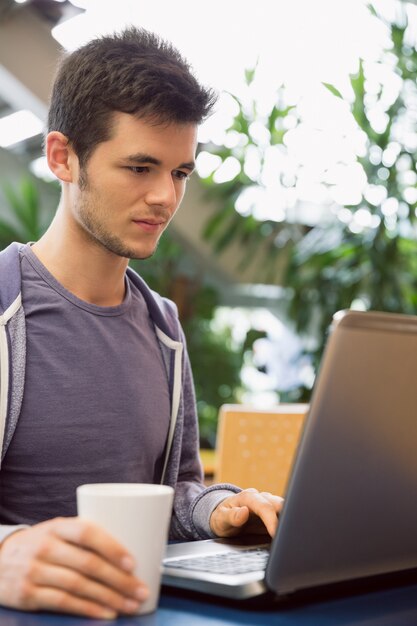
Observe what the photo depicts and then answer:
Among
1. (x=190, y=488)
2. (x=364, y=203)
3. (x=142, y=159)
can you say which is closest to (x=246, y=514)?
(x=190, y=488)

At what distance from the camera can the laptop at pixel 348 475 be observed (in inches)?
32.1

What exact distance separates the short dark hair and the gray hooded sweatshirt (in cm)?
23

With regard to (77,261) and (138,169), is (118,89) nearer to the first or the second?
(138,169)

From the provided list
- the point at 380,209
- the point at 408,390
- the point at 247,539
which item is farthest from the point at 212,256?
the point at 408,390

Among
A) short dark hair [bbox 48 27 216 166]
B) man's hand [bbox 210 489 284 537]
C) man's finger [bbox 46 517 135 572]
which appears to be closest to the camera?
man's finger [bbox 46 517 135 572]

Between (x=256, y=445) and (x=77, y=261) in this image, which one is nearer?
(x=77, y=261)

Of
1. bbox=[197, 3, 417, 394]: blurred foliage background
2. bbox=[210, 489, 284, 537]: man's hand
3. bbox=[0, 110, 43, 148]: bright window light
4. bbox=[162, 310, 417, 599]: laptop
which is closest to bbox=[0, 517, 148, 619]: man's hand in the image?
bbox=[162, 310, 417, 599]: laptop

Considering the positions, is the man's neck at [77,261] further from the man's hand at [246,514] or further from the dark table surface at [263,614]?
the dark table surface at [263,614]

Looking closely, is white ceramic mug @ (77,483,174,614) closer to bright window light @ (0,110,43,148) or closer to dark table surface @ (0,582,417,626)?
dark table surface @ (0,582,417,626)

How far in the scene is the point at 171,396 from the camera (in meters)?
1.56

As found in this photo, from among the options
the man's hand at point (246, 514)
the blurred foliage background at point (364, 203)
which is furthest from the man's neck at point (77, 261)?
the blurred foliage background at point (364, 203)

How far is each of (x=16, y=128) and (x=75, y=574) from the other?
16.3ft

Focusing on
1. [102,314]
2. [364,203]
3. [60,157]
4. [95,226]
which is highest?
[364,203]

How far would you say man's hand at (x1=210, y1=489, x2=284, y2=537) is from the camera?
117cm
